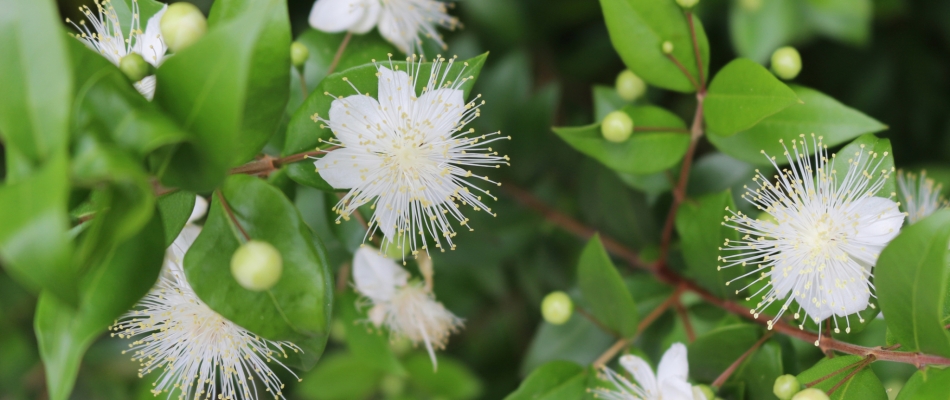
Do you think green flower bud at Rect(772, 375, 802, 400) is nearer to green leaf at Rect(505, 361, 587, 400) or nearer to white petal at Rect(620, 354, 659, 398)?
white petal at Rect(620, 354, 659, 398)

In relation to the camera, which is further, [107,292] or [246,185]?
[246,185]

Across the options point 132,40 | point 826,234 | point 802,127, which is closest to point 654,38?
point 802,127

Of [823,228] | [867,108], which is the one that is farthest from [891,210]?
[867,108]

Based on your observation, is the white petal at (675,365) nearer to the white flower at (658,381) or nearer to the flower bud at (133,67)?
the white flower at (658,381)

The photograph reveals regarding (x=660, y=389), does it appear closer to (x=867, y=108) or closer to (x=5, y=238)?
(x=5, y=238)

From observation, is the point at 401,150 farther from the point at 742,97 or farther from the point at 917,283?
the point at 917,283

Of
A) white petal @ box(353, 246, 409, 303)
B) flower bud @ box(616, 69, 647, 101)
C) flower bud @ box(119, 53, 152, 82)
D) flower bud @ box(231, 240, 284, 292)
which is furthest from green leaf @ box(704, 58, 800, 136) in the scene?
flower bud @ box(119, 53, 152, 82)
